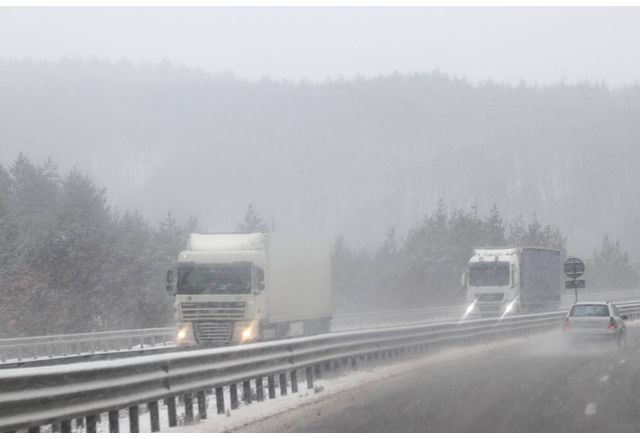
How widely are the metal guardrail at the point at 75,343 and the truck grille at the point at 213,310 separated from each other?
697 centimetres

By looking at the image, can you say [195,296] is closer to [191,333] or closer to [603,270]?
[191,333]

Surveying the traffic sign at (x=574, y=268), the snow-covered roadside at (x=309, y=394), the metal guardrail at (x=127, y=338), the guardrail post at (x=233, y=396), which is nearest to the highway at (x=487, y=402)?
the snow-covered roadside at (x=309, y=394)

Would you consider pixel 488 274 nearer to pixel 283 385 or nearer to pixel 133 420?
pixel 283 385

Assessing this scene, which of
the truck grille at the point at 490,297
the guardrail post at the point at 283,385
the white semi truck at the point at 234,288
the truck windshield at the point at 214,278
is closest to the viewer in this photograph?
the guardrail post at the point at 283,385

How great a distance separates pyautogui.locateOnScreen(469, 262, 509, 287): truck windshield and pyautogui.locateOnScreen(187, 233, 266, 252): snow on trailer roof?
20402mm

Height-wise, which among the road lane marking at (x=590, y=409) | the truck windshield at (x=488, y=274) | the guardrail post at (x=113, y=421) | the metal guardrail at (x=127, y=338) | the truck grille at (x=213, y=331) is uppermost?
the truck windshield at (x=488, y=274)

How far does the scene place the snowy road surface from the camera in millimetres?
12250

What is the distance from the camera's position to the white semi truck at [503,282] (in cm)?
4659

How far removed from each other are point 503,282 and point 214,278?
21.4 m

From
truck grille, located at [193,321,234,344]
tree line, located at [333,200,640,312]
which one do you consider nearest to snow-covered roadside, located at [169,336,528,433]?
truck grille, located at [193,321,234,344]

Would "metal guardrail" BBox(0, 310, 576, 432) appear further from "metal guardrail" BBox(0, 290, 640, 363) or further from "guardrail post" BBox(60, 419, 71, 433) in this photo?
"metal guardrail" BBox(0, 290, 640, 363)

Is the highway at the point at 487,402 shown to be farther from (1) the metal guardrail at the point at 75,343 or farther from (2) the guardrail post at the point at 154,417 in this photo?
(1) the metal guardrail at the point at 75,343

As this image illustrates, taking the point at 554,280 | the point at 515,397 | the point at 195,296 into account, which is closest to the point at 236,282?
the point at 195,296

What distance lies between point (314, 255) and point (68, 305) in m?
51.5
